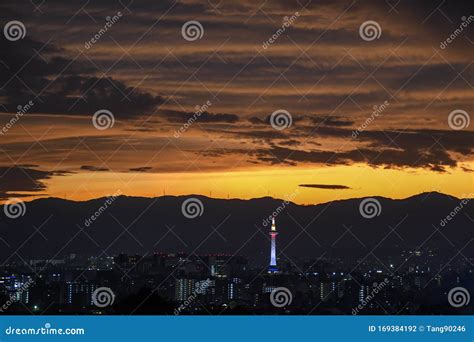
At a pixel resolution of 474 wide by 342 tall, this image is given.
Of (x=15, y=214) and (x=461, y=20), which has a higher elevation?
(x=461, y=20)

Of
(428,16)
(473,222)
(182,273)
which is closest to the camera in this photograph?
(428,16)

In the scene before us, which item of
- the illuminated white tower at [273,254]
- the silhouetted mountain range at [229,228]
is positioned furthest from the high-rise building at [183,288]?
the illuminated white tower at [273,254]

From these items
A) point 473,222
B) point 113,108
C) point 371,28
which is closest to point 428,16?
point 371,28

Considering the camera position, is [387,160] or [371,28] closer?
[371,28]

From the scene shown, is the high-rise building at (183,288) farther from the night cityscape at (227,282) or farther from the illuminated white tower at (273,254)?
the illuminated white tower at (273,254)

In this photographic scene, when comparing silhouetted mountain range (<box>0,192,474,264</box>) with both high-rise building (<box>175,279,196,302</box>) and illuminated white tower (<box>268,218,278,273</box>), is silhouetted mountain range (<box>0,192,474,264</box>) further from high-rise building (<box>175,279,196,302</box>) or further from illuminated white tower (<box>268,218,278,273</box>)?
high-rise building (<box>175,279,196,302</box>)

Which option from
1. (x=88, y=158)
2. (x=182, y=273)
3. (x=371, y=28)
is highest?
(x=371, y=28)

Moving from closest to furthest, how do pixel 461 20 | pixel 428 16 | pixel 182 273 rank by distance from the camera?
1. pixel 461 20
2. pixel 428 16
3. pixel 182 273

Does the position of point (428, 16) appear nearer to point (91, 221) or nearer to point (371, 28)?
point (371, 28)

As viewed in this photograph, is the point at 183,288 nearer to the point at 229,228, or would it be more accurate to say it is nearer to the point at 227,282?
the point at 227,282
